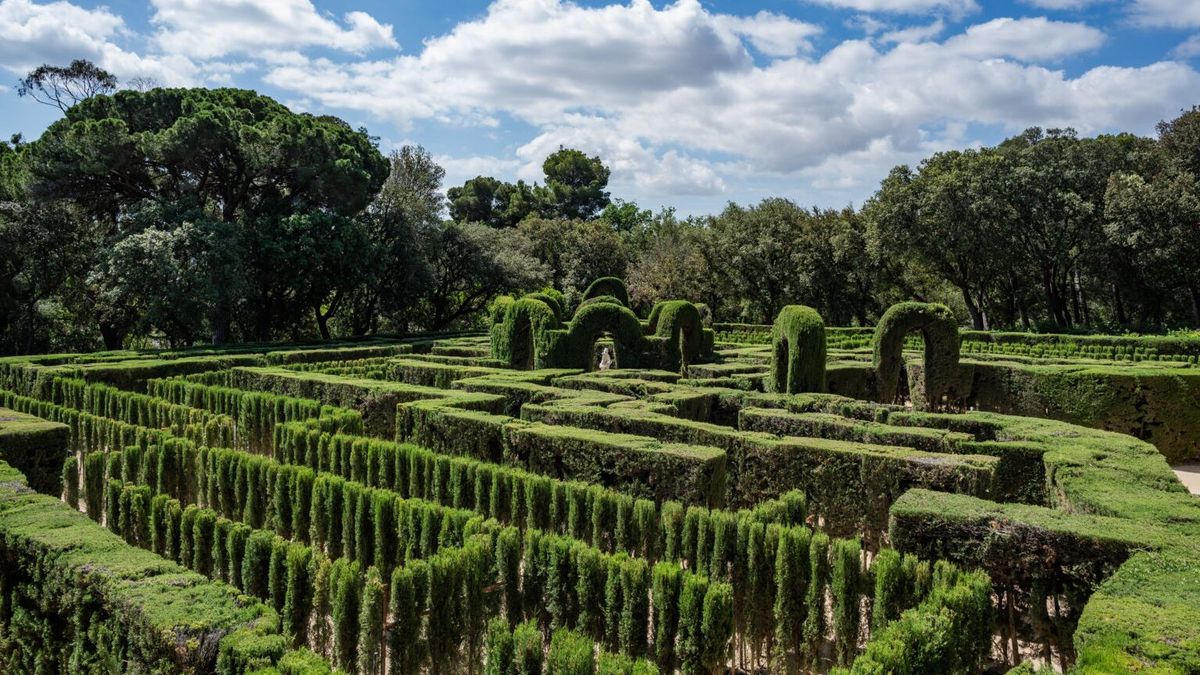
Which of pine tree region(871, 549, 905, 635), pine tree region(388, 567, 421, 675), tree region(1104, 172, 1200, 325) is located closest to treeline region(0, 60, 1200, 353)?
tree region(1104, 172, 1200, 325)

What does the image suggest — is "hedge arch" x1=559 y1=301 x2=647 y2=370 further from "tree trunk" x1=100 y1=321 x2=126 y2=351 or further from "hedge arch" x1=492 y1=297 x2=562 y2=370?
"tree trunk" x1=100 y1=321 x2=126 y2=351

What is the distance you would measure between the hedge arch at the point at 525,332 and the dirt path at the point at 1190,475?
524 inches

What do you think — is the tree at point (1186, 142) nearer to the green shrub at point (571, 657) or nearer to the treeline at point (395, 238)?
the treeline at point (395, 238)

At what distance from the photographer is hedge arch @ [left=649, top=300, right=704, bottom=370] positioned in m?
18.9

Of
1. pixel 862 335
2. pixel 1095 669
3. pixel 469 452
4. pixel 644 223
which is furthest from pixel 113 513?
pixel 644 223

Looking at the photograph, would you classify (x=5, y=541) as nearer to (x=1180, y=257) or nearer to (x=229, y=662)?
(x=229, y=662)

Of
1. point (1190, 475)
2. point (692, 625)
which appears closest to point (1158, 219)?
point (1190, 475)

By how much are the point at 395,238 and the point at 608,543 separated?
99.8 feet

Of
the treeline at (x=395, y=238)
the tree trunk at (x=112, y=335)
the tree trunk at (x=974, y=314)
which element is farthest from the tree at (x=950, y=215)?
the tree trunk at (x=112, y=335)

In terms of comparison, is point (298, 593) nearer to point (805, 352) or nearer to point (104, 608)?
point (104, 608)

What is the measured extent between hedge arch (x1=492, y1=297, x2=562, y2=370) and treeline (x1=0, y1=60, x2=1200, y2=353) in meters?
12.9

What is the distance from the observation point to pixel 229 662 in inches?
168

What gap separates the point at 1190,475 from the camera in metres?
12.9

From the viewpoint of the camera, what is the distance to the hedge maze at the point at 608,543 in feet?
15.8
